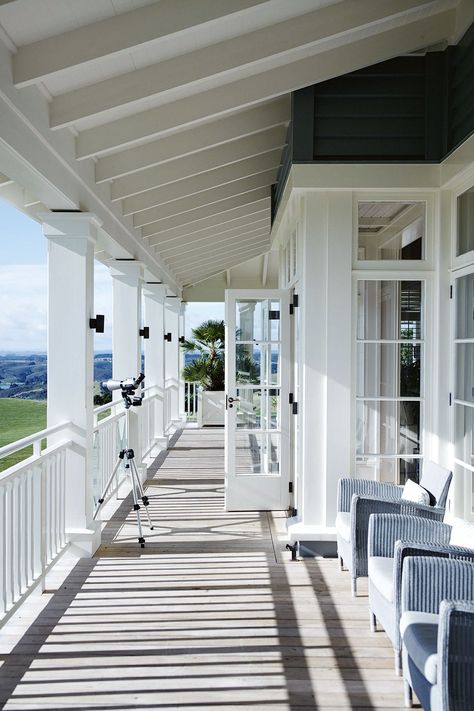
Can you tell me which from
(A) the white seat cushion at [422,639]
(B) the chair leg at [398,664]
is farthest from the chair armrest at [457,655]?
(B) the chair leg at [398,664]

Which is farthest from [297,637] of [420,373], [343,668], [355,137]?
[355,137]

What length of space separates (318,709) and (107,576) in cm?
200

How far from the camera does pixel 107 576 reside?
4305 millimetres

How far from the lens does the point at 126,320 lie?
697 cm

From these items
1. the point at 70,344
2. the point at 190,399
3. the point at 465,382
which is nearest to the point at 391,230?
the point at 465,382

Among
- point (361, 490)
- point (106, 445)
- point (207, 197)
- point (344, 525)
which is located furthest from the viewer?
point (207, 197)

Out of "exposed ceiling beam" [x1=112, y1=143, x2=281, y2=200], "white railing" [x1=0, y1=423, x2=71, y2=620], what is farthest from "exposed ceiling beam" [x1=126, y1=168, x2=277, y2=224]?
"white railing" [x1=0, y1=423, x2=71, y2=620]

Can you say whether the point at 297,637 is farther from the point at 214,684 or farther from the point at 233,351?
the point at 233,351

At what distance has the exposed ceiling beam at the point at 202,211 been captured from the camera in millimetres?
6461

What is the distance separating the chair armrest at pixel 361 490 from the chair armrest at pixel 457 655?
2065 millimetres

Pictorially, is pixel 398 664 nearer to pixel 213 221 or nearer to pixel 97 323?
pixel 97 323

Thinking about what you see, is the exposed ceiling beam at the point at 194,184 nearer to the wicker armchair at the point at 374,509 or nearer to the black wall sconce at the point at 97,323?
the black wall sconce at the point at 97,323

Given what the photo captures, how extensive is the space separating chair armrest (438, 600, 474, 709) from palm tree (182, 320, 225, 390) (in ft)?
35.6

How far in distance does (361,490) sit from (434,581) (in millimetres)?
1565
